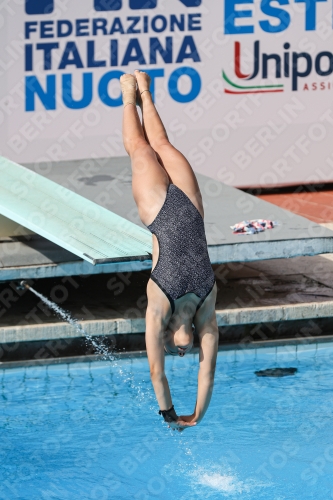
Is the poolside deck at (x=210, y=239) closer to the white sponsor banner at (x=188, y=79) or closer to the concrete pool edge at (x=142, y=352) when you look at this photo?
the concrete pool edge at (x=142, y=352)

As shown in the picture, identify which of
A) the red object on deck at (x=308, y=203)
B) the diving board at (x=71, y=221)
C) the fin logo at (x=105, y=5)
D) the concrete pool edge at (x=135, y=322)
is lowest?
the concrete pool edge at (x=135, y=322)

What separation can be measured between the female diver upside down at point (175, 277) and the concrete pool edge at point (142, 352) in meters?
2.75

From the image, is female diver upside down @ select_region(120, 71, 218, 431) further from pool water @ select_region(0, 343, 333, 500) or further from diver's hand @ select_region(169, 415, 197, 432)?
pool water @ select_region(0, 343, 333, 500)

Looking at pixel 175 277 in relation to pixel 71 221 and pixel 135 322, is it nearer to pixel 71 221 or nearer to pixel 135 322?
pixel 135 322

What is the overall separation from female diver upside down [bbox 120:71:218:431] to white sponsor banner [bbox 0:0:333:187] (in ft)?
19.5

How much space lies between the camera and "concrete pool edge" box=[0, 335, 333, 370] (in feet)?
26.0

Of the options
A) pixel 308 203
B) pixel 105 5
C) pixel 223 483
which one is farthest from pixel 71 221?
pixel 308 203

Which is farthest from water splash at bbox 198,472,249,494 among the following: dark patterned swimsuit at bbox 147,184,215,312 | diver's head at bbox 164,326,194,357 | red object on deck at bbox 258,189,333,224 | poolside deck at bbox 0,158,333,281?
red object on deck at bbox 258,189,333,224

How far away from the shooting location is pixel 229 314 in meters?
8.16

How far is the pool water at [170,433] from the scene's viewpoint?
6.43m

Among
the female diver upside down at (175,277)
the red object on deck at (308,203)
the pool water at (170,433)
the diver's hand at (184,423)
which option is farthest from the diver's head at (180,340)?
the red object on deck at (308,203)

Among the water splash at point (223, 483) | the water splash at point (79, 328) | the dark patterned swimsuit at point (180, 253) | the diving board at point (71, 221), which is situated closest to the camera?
the dark patterned swimsuit at point (180, 253)

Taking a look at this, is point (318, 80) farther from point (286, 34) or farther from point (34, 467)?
point (34, 467)

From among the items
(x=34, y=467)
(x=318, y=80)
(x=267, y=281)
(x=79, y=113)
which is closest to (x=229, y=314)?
(x=267, y=281)
